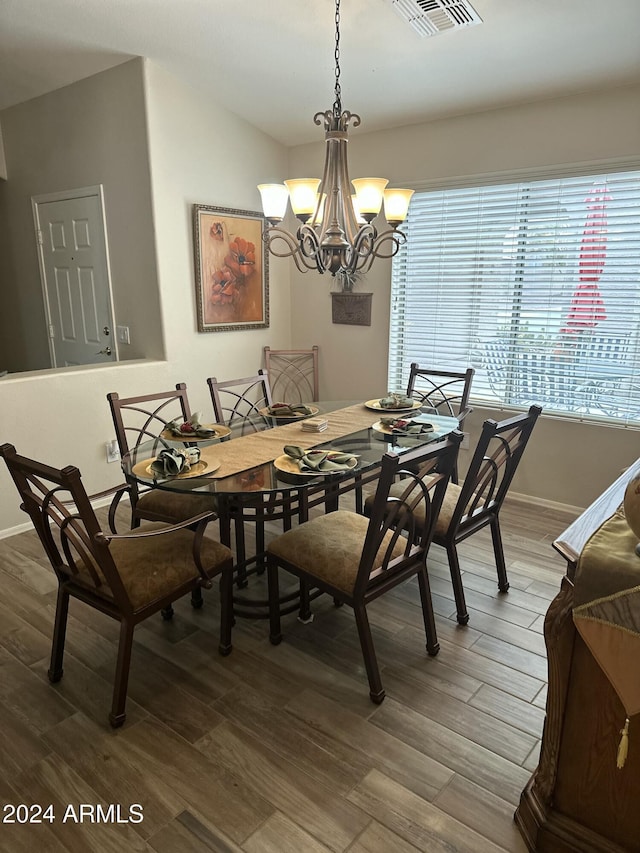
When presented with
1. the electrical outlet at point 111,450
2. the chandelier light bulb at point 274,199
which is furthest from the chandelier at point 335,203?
the electrical outlet at point 111,450

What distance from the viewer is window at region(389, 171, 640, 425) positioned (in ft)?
10.8

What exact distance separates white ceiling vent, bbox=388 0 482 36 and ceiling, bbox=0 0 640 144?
0.05 m

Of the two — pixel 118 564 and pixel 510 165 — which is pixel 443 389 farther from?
pixel 118 564

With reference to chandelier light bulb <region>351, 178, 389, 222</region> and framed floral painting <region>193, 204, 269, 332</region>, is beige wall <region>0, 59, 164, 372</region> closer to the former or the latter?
framed floral painting <region>193, 204, 269, 332</region>

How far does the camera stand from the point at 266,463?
2258 millimetres

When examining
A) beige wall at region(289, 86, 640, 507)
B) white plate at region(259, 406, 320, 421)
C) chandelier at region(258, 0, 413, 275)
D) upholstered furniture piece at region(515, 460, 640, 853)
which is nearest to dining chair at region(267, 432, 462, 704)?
upholstered furniture piece at region(515, 460, 640, 853)

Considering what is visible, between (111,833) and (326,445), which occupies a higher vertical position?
(326,445)

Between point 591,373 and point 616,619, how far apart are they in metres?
2.63

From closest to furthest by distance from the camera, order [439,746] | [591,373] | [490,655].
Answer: [439,746], [490,655], [591,373]

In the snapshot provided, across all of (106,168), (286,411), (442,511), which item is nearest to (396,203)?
(286,411)

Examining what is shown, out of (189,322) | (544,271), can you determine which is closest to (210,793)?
(189,322)

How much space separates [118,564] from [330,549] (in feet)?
2.53

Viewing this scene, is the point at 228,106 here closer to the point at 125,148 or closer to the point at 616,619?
the point at 125,148

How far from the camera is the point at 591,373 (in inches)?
136
